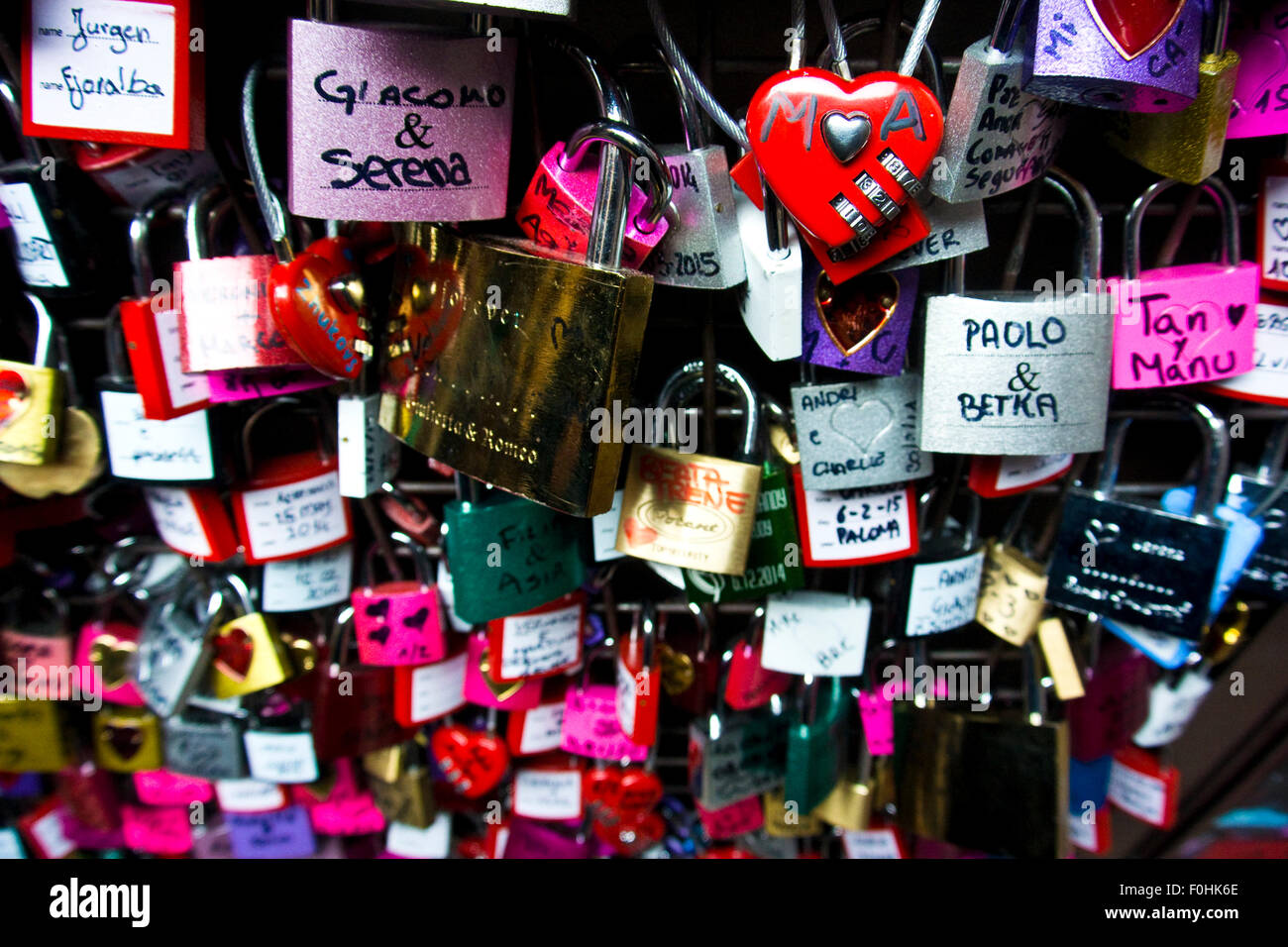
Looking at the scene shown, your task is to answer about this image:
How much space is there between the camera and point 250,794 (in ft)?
4.20

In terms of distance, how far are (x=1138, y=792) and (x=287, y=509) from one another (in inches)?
59.7

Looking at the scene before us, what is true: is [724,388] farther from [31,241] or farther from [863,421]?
[31,241]

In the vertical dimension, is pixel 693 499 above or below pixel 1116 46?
below

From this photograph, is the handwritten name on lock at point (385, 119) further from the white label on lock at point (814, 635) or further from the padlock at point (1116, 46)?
the white label on lock at point (814, 635)

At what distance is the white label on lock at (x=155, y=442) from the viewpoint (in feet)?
2.97

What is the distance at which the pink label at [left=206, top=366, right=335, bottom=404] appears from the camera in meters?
0.83

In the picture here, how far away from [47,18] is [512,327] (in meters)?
0.61

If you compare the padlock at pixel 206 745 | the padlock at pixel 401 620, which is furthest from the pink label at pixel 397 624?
the padlock at pixel 206 745

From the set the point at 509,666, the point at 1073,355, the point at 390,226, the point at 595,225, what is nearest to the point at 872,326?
the point at 1073,355

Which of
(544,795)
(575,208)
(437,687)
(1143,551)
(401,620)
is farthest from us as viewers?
(544,795)

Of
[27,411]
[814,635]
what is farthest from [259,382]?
[814,635]

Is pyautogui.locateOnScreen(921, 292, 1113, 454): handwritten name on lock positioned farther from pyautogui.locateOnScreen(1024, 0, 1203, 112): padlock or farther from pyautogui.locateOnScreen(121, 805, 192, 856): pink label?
pyautogui.locateOnScreen(121, 805, 192, 856): pink label

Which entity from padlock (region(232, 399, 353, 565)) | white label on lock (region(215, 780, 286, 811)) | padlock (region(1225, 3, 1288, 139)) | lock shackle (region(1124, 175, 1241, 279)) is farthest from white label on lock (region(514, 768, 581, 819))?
padlock (region(1225, 3, 1288, 139))

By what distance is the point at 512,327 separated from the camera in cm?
69
